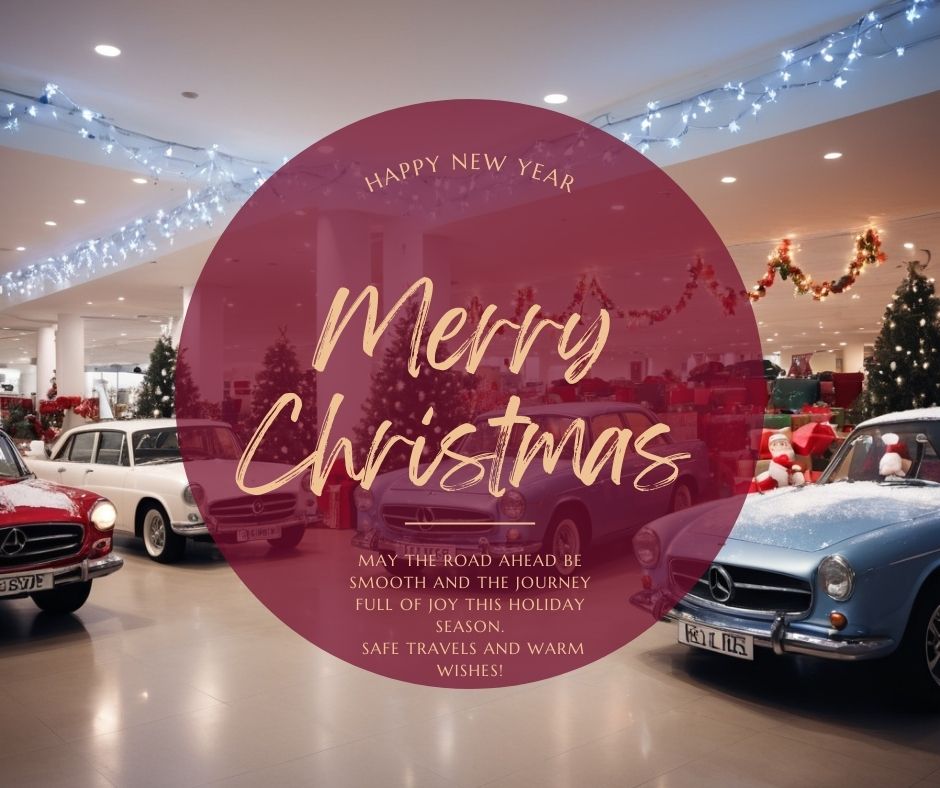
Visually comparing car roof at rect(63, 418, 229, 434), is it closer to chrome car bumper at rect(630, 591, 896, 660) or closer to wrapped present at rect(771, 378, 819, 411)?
chrome car bumper at rect(630, 591, 896, 660)

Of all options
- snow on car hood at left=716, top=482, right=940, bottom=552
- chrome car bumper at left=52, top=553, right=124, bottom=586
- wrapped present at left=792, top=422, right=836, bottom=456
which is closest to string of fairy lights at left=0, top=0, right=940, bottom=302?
wrapped present at left=792, top=422, right=836, bottom=456

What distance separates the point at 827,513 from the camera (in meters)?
4.20

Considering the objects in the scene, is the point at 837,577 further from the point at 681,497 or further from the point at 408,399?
the point at 408,399

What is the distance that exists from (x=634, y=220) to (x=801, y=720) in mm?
7919

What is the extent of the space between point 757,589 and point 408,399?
5.99 m

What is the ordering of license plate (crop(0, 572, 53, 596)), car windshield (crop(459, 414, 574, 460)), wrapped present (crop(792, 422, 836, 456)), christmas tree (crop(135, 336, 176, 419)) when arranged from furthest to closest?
christmas tree (crop(135, 336, 176, 419))
car windshield (crop(459, 414, 574, 460))
wrapped present (crop(792, 422, 836, 456))
license plate (crop(0, 572, 53, 596))

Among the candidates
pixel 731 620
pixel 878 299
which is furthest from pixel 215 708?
pixel 878 299

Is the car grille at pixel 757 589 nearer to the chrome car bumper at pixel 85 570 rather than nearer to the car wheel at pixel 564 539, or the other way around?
the car wheel at pixel 564 539

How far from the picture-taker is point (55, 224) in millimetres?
13523

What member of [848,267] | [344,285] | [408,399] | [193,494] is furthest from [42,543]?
[848,267]

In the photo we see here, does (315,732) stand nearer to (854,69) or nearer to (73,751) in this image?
(73,751)

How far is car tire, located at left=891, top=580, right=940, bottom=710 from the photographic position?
12.1ft

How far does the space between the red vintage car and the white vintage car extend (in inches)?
61.2
